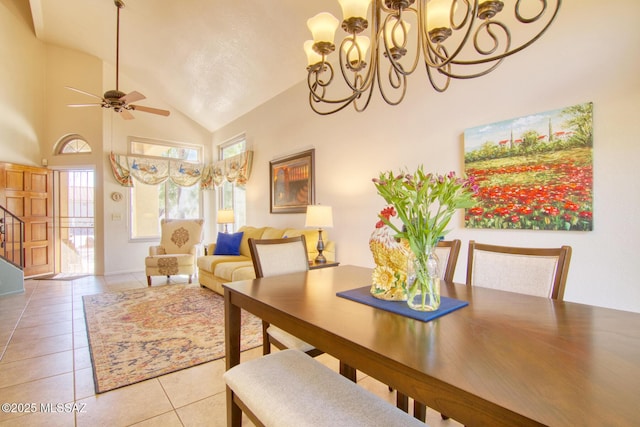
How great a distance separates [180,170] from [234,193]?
1.34m

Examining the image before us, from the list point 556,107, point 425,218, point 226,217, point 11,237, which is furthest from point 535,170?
point 11,237

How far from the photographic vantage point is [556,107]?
2035 millimetres

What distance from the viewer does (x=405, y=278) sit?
124 centimetres

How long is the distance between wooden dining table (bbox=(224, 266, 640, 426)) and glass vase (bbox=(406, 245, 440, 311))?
0.28 feet

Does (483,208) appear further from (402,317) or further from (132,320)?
(132,320)

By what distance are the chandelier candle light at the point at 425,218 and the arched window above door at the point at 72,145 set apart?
22.4ft

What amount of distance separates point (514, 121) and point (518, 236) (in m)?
0.85

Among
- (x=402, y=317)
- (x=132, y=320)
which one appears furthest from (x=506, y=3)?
(x=132, y=320)

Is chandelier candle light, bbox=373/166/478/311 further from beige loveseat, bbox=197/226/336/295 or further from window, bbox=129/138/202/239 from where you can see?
window, bbox=129/138/202/239

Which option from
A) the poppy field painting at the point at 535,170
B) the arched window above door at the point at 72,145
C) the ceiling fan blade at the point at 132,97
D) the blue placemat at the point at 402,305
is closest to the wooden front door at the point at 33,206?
the arched window above door at the point at 72,145

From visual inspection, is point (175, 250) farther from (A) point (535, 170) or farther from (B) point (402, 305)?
(A) point (535, 170)

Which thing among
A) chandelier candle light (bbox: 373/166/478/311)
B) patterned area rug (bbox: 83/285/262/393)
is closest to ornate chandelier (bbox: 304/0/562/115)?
chandelier candle light (bbox: 373/166/478/311)

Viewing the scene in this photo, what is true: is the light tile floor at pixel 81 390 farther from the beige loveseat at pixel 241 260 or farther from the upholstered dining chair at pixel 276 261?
the beige loveseat at pixel 241 260

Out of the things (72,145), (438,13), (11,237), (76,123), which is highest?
(76,123)
